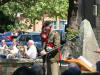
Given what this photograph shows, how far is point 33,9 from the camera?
4209 cm

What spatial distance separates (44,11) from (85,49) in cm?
3052

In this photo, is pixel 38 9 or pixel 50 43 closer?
pixel 50 43

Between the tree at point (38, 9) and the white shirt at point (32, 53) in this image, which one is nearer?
the white shirt at point (32, 53)

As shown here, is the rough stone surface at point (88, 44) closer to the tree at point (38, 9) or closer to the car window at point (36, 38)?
the car window at point (36, 38)

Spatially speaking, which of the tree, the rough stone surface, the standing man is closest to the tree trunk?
the rough stone surface

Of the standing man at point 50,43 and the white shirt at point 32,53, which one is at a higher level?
the standing man at point 50,43

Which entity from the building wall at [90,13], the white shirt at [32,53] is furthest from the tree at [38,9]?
the white shirt at [32,53]

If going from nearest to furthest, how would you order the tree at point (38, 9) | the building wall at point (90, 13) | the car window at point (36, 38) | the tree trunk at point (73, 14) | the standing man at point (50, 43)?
the standing man at point (50, 43) → the building wall at point (90, 13) → the tree trunk at point (73, 14) → the car window at point (36, 38) → the tree at point (38, 9)

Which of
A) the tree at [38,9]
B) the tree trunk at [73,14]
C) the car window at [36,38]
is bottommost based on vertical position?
the car window at [36,38]

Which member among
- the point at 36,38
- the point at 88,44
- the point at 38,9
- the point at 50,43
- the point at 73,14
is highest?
the point at 38,9

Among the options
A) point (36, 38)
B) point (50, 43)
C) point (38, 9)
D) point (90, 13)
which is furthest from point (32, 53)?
point (38, 9)

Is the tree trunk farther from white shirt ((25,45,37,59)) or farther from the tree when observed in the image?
the tree

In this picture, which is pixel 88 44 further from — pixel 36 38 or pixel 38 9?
pixel 38 9

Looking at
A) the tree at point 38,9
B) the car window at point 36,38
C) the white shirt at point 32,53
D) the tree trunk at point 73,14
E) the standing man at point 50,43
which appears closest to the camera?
the standing man at point 50,43
